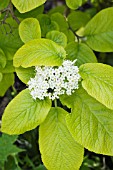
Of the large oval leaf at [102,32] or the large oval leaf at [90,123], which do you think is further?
the large oval leaf at [102,32]

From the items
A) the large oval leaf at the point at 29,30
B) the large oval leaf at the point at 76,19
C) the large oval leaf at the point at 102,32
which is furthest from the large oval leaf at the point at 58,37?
the large oval leaf at the point at 76,19

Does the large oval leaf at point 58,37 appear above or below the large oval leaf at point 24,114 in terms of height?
above

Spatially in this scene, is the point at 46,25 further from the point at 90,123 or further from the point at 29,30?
the point at 90,123

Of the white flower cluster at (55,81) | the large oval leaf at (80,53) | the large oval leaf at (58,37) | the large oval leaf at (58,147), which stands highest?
the large oval leaf at (58,37)

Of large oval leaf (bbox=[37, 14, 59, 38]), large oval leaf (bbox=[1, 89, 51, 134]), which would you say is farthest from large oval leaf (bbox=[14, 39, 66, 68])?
large oval leaf (bbox=[37, 14, 59, 38])

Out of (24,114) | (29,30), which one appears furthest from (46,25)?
(24,114)

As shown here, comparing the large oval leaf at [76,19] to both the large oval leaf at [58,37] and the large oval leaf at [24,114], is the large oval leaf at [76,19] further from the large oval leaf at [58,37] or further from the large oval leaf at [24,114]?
the large oval leaf at [24,114]

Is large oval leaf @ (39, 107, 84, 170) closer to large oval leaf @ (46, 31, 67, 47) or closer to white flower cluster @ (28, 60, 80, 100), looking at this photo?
white flower cluster @ (28, 60, 80, 100)
